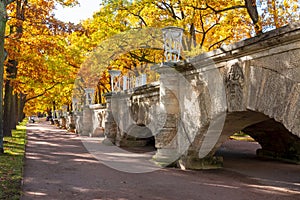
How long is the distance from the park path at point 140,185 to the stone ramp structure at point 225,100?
0.89 m

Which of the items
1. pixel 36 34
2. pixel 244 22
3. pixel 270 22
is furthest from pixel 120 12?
pixel 270 22

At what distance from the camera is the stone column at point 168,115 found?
870cm

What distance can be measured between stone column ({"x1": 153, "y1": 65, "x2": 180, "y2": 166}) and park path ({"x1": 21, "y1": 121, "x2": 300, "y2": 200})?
0.53 meters

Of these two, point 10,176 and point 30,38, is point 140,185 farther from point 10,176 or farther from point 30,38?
point 30,38

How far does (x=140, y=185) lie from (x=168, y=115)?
100 inches

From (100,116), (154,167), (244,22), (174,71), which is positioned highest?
(244,22)

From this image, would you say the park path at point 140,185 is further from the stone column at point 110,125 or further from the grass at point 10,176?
the stone column at point 110,125

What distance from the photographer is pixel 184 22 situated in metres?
15.6

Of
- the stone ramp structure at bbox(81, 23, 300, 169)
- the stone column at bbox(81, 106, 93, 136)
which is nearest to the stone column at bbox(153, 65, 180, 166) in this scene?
the stone ramp structure at bbox(81, 23, 300, 169)

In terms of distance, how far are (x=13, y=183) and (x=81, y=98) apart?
23.3 m

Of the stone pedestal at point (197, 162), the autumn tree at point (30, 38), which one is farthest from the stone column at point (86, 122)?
the stone pedestal at point (197, 162)

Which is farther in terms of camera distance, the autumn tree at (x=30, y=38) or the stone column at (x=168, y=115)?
the autumn tree at (x=30, y=38)

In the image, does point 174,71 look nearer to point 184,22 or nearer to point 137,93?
point 137,93

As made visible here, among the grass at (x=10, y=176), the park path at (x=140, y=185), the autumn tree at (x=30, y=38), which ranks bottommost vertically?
the park path at (x=140, y=185)
